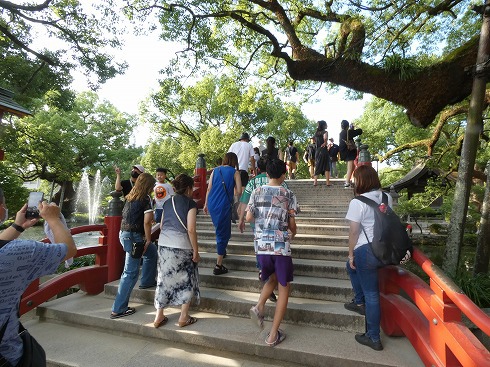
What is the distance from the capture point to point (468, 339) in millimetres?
1910

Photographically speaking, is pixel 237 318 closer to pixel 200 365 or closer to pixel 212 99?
pixel 200 365

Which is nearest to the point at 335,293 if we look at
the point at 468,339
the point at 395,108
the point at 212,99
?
the point at 468,339

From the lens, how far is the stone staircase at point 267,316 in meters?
2.67

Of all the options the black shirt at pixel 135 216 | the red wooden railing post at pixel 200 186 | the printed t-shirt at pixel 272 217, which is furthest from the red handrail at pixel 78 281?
the red wooden railing post at pixel 200 186

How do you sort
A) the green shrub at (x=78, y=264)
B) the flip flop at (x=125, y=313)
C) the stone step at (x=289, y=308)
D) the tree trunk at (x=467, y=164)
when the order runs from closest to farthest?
the stone step at (x=289, y=308), the flip flop at (x=125, y=313), the tree trunk at (x=467, y=164), the green shrub at (x=78, y=264)

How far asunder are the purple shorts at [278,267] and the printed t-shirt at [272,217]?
0.06 metres

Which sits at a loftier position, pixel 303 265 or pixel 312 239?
pixel 312 239

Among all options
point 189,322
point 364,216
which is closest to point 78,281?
point 189,322

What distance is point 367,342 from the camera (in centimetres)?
270

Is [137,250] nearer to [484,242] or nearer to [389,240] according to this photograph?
[389,240]

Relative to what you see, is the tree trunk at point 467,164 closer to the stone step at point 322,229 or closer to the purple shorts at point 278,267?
the stone step at point 322,229

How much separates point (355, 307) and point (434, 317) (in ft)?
3.18

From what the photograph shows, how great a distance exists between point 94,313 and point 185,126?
23.7 metres

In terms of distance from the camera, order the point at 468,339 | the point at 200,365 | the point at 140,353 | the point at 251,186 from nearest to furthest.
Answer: the point at 468,339, the point at 200,365, the point at 140,353, the point at 251,186
